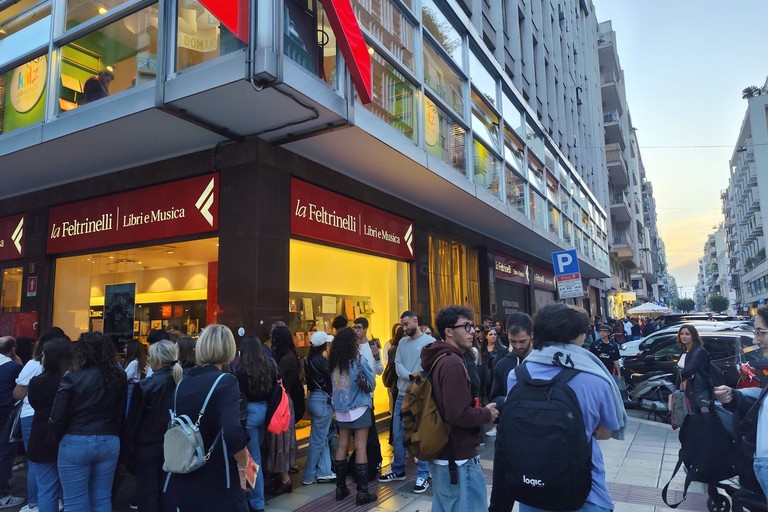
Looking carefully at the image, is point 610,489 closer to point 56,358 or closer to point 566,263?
point 56,358

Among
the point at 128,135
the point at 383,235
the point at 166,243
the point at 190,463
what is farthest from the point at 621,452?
the point at 128,135

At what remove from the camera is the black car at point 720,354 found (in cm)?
965

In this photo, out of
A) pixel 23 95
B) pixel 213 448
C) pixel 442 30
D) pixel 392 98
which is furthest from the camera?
pixel 442 30

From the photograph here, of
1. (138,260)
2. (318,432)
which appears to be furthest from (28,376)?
(138,260)

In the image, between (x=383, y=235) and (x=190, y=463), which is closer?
(x=190, y=463)

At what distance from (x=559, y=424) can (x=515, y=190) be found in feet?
40.6

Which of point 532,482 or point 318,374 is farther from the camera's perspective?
point 318,374

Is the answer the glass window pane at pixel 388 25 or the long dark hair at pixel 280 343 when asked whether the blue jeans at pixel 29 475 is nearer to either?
the long dark hair at pixel 280 343

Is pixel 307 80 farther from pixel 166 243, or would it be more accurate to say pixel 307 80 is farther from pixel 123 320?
pixel 123 320

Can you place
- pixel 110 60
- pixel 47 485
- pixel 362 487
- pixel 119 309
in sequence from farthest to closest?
pixel 119 309 → pixel 110 60 → pixel 362 487 → pixel 47 485

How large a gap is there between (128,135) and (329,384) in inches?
174

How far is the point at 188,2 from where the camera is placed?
627 centimetres

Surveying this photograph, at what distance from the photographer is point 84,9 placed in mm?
7449

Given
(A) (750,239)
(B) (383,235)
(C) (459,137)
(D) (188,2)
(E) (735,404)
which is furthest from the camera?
(A) (750,239)
